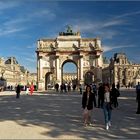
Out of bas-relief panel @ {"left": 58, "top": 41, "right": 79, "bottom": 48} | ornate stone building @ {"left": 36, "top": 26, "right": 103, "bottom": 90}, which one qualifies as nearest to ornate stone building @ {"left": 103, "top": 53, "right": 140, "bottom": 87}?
ornate stone building @ {"left": 36, "top": 26, "right": 103, "bottom": 90}

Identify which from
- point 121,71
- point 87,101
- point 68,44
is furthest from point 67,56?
point 121,71

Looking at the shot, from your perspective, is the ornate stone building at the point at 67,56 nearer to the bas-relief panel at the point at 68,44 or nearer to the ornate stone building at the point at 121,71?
the bas-relief panel at the point at 68,44

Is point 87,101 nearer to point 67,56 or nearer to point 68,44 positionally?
point 67,56

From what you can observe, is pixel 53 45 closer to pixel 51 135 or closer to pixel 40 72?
pixel 40 72

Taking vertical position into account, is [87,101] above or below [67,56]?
below

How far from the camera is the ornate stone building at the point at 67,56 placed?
77.5 meters

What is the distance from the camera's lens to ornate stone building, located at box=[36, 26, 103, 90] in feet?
254

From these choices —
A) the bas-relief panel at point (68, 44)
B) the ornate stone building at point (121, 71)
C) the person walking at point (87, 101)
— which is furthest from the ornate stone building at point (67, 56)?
the ornate stone building at point (121, 71)

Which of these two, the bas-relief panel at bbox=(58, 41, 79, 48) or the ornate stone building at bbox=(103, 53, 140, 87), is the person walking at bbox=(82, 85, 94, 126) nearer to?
the bas-relief panel at bbox=(58, 41, 79, 48)

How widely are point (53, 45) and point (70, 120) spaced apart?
6141 centimetres

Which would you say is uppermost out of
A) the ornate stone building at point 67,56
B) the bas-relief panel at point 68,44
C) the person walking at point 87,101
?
the bas-relief panel at point 68,44

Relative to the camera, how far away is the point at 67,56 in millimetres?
78375

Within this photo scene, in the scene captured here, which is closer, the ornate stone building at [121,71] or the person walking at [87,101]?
the person walking at [87,101]

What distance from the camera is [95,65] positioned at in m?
78.1
